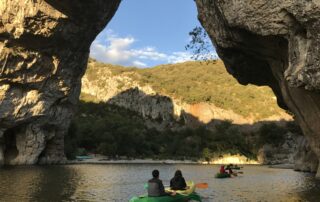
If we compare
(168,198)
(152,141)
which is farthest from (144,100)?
(168,198)

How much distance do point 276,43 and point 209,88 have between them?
10814cm

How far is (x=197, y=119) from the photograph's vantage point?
10756cm

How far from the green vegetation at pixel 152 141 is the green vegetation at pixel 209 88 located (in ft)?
43.4

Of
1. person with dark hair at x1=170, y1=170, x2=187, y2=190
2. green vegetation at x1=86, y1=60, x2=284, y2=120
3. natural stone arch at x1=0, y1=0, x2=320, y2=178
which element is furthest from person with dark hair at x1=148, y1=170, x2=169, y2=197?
green vegetation at x1=86, y1=60, x2=284, y2=120

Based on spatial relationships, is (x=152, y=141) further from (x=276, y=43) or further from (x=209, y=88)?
(x=276, y=43)

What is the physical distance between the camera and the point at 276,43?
1669 cm

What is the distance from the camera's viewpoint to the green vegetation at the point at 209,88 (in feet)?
355

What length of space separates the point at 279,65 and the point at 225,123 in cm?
7936

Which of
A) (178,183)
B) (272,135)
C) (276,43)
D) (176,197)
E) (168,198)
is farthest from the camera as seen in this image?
(272,135)

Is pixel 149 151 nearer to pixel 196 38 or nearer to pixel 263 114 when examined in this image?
pixel 263 114

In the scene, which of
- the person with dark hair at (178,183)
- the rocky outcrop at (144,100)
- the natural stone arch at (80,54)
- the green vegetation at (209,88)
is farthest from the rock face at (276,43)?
the rocky outcrop at (144,100)

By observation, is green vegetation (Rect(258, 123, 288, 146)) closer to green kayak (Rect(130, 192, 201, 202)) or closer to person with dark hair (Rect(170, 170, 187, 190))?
person with dark hair (Rect(170, 170, 187, 190))

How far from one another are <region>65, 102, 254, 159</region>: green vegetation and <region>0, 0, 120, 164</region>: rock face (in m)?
15.8

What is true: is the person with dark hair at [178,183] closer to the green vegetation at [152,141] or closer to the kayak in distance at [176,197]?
the kayak in distance at [176,197]
